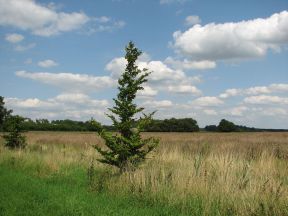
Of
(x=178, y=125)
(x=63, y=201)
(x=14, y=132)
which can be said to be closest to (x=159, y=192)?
(x=63, y=201)

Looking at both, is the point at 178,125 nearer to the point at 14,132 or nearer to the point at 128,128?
the point at 14,132

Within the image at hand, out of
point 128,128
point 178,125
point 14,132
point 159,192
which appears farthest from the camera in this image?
point 178,125

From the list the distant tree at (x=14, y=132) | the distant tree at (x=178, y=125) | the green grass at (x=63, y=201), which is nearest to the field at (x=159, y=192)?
the green grass at (x=63, y=201)

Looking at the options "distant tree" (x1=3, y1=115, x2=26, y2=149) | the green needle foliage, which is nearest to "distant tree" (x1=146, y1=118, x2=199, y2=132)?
"distant tree" (x1=3, y1=115, x2=26, y2=149)

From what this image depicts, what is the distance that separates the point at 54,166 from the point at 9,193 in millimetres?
5727

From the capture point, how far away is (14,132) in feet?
85.1

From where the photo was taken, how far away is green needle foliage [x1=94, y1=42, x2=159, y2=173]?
48.2 ft

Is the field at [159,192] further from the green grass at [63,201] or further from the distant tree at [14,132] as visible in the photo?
the distant tree at [14,132]

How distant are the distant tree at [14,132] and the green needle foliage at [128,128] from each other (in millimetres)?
12275

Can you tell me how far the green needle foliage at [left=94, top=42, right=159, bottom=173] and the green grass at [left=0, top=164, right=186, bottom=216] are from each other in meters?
1.42

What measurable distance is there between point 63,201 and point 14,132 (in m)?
16.3

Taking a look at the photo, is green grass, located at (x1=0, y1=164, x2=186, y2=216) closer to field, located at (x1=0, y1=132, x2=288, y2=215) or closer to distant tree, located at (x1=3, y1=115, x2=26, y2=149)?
field, located at (x1=0, y1=132, x2=288, y2=215)

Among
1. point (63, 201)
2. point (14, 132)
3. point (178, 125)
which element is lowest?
point (63, 201)

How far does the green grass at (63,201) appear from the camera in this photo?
9635 millimetres
